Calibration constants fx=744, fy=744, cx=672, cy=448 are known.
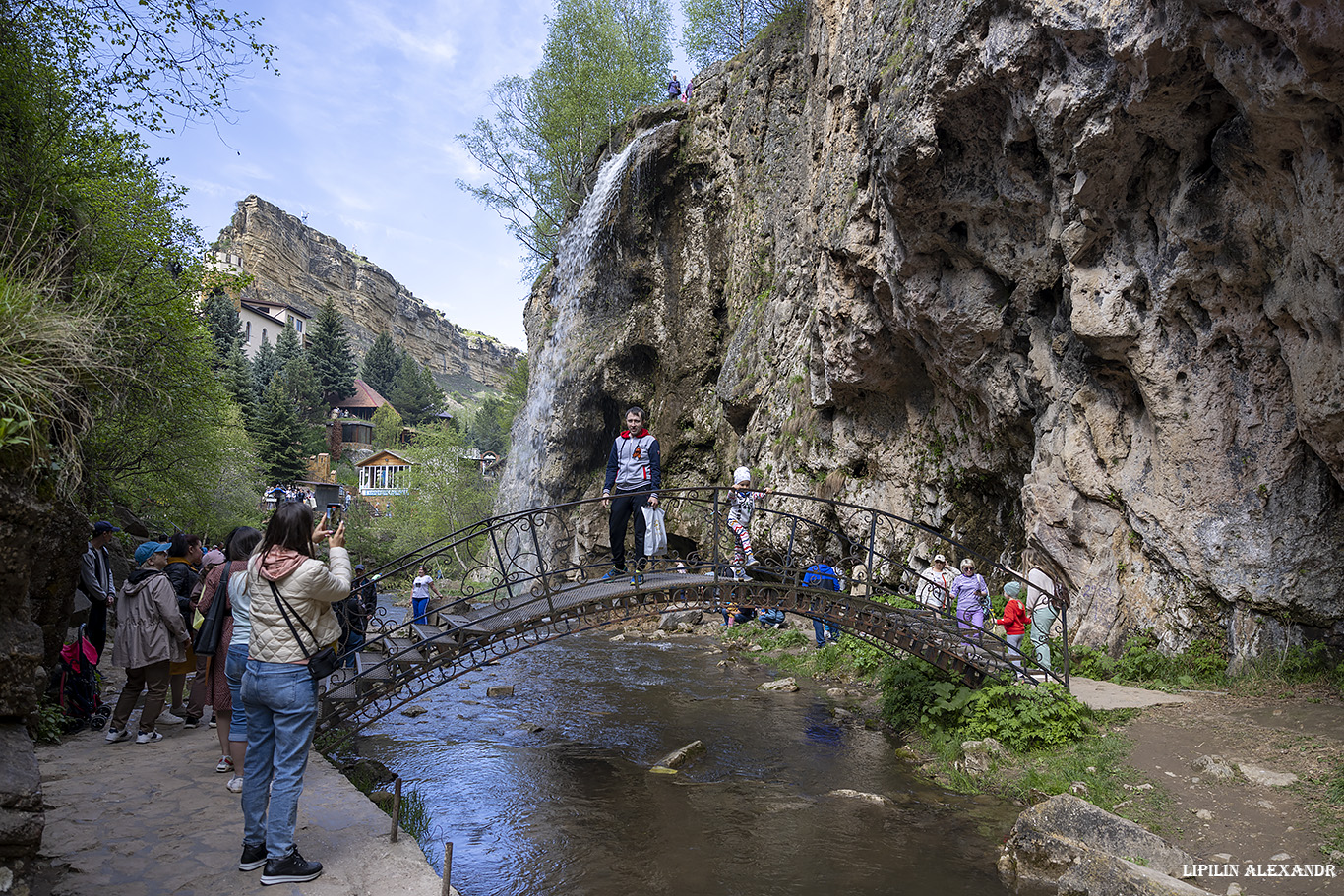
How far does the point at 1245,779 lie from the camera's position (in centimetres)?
632

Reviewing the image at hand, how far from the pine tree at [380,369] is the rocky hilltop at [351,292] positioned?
1063 cm

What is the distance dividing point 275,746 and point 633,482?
521 centimetres

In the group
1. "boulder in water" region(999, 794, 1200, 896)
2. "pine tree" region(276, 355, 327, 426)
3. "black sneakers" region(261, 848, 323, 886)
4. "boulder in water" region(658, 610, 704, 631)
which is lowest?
"boulder in water" region(658, 610, 704, 631)

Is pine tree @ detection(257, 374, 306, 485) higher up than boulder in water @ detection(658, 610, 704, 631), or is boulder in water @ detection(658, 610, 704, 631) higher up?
pine tree @ detection(257, 374, 306, 485)

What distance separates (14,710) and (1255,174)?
11245 millimetres

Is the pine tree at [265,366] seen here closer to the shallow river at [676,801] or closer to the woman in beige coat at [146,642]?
the shallow river at [676,801]

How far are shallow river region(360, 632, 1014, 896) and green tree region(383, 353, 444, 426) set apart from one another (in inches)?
2301

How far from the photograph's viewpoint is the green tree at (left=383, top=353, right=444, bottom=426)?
6719 centimetres

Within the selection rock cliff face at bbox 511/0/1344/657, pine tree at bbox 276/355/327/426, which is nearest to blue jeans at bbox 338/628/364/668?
rock cliff face at bbox 511/0/1344/657

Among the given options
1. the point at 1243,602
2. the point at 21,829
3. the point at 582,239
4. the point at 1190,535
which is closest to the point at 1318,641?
the point at 1243,602

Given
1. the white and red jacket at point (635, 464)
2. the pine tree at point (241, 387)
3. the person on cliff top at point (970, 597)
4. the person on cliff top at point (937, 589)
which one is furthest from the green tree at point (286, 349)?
the person on cliff top at point (970, 597)

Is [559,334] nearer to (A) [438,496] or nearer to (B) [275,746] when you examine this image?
(A) [438,496]

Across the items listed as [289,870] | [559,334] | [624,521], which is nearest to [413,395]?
[559,334]

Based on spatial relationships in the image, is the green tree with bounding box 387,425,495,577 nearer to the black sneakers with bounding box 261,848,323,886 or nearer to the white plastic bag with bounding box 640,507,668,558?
the white plastic bag with bounding box 640,507,668,558
